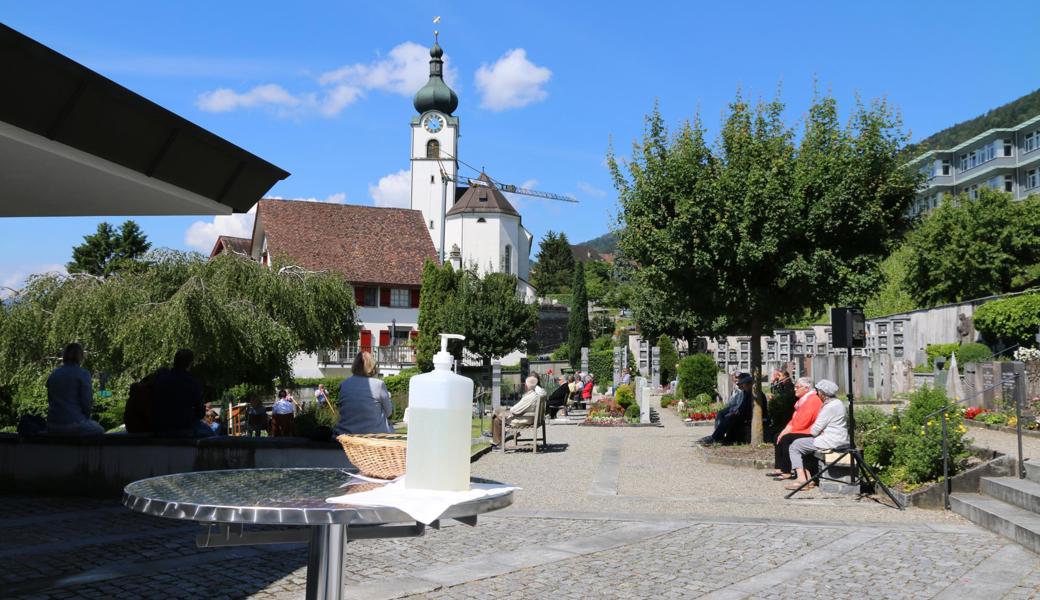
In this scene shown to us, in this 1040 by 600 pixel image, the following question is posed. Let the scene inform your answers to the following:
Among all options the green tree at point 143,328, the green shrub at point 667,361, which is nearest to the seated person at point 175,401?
the green tree at point 143,328

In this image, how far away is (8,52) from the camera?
5.76 meters

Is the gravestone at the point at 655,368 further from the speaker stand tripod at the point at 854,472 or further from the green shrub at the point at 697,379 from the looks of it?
the speaker stand tripod at the point at 854,472

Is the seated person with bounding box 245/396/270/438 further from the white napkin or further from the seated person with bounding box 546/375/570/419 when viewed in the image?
the white napkin

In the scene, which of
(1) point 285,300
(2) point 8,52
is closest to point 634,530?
(2) point 8,52

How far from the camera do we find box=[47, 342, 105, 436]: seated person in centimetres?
950

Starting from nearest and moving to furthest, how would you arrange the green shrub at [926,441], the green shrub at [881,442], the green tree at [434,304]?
the green shrub at [926,441], the green shrub at [881,442], the green tree at [434,304]

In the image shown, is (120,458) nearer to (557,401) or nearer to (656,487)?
(656,487)

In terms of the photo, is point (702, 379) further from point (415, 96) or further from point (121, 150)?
point (415, 96)

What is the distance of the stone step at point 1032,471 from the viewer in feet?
31.6

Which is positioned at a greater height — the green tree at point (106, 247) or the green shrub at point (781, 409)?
the green tree at point (106, 247)

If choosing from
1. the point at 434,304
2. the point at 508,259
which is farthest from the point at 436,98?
the point at 434,304

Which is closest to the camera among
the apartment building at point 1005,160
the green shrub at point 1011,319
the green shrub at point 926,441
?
the green shrub at point 926,441

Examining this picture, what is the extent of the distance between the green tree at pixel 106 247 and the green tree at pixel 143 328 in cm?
4757

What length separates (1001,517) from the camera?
8.20 m
